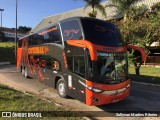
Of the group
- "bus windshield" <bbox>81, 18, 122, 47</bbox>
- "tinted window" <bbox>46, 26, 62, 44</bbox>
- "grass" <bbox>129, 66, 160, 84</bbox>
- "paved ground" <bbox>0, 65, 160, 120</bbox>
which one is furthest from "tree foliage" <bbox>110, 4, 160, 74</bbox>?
"bus windshield" <bbox>81, 18, 122, 47</bbox>

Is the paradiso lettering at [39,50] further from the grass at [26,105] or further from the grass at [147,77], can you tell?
the grass at [147,77]

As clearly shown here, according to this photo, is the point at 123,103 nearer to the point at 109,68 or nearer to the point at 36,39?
the point at 109,68

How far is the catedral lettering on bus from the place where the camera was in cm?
990

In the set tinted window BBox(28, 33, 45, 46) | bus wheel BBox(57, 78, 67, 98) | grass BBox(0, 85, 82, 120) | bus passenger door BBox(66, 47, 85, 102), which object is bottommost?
grass BBox(0, 85, 82, 120)

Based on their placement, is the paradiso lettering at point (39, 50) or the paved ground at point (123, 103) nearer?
the paved ground at point (123, 103)

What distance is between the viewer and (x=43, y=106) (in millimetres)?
9789

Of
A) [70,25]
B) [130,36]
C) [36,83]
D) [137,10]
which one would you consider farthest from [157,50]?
[70,25]

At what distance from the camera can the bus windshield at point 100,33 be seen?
10406 mm

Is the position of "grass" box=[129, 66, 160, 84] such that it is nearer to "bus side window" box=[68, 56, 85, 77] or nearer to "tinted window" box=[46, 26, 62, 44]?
"tinted window" box=[46, 26, 62, 44]

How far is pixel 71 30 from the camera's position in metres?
11.5

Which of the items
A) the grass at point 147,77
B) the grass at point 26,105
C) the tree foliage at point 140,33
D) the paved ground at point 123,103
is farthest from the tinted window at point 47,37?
the tree foliage at point 140,33

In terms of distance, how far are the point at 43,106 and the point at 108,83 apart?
270cm

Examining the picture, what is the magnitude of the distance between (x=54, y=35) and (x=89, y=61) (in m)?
3.80

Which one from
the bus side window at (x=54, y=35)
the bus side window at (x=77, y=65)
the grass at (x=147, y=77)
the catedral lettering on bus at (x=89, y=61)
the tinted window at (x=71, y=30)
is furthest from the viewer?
the grass at (x=147, y=77)
